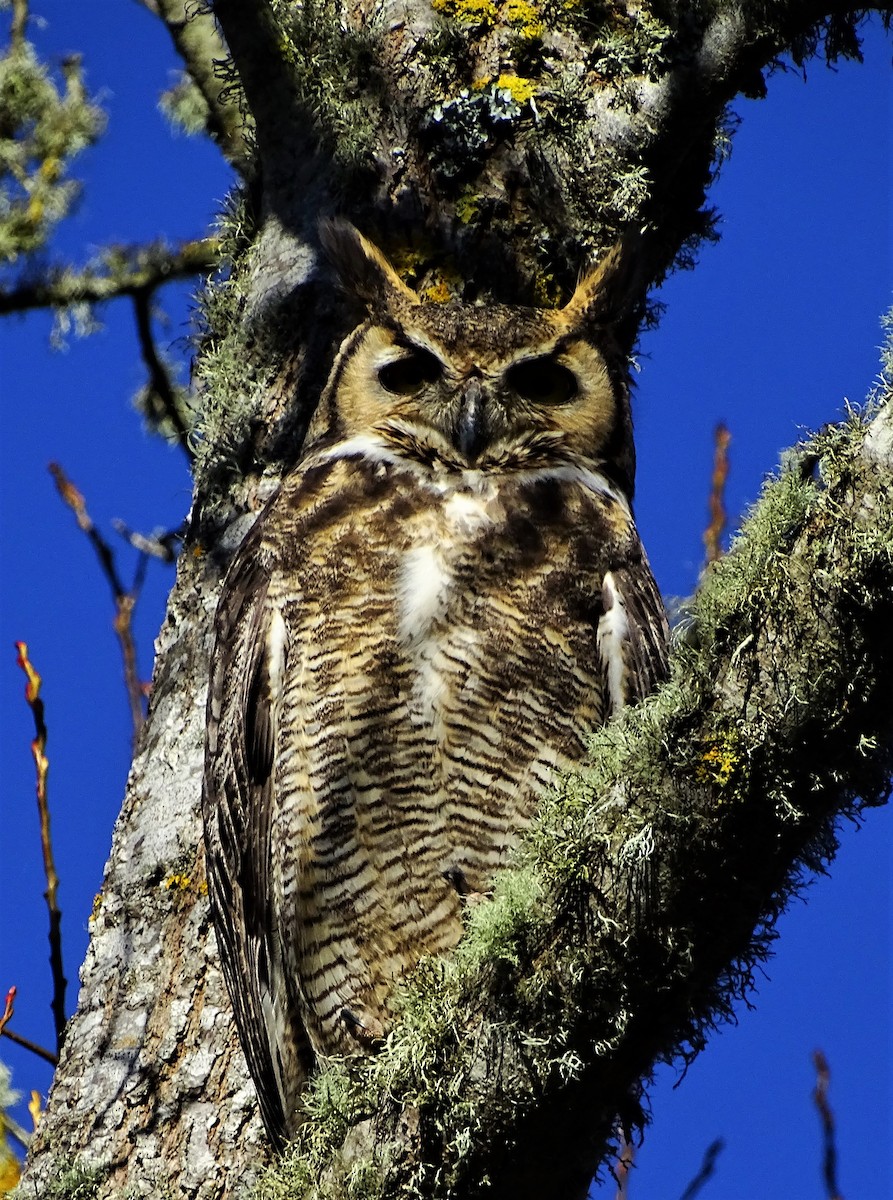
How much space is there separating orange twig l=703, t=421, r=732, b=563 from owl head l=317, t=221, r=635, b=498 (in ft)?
3.60

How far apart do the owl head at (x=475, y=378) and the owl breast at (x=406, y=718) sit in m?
0.27

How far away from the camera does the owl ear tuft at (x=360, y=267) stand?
2820 mm

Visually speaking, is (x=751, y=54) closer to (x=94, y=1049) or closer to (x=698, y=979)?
(x=698, y=979)

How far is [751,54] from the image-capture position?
3055 millimetres

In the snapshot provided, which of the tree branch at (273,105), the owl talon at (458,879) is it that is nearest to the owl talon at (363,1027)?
the owl talon at (458,879)

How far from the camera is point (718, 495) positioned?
441cm

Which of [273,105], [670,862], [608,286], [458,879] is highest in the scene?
[273,105]

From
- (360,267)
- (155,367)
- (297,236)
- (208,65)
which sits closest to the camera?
(360,267)

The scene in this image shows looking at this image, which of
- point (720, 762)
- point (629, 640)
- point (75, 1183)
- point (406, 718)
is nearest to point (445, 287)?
point (629, 640)

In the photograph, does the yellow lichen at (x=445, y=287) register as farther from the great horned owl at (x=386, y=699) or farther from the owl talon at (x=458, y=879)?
the owl talon at (x=458, y=879)

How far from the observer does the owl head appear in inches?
110

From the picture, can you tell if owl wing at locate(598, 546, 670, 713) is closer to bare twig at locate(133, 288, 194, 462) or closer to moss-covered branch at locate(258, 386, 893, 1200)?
moss-covered branch at locate(258, 386, 893, 1200)

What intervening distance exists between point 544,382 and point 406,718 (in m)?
0.93

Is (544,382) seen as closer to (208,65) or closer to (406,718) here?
(406,718)
